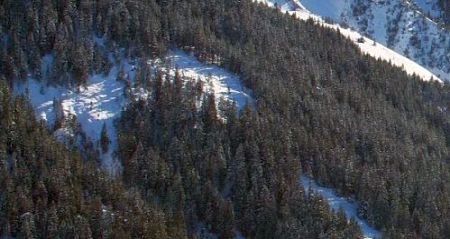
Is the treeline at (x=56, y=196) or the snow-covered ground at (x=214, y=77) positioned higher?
the snow-covered ground at (x=214, y=77)

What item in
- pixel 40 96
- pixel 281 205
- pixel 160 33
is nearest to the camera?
pixel 281 205

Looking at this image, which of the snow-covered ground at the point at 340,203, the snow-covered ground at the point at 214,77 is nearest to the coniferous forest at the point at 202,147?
the snow-covered ground at the point at 340,203

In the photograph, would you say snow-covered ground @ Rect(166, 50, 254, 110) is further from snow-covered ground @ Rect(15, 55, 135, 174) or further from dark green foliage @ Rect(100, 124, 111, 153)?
dark green foliage @ Rect(100, 124, 111, 153)

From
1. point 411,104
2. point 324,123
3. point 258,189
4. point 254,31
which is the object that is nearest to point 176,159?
point 258,189

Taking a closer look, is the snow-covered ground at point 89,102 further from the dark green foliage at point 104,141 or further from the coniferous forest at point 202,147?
the coniferous forest at point 202,147

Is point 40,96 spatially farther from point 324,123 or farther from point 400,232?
point 400,232

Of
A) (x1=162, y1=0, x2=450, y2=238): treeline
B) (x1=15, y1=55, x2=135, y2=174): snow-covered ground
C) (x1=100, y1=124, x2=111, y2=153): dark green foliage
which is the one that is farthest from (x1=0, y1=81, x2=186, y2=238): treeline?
(x1=162, y1=0, x2=450, y2=238): treeline

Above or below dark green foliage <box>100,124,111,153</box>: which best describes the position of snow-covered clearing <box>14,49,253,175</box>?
above
